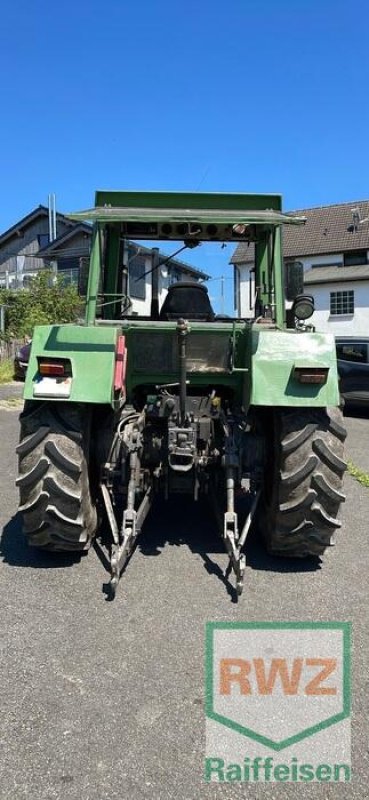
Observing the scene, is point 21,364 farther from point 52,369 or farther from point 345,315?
point 345,315

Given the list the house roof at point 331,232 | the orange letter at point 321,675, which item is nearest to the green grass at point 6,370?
the orange letter at point 321,675

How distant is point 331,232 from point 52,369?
31833 mm

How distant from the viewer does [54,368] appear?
3949 millimetres

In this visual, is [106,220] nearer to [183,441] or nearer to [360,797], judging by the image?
[183,441]

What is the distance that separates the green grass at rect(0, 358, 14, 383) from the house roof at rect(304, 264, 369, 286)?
1686 cm

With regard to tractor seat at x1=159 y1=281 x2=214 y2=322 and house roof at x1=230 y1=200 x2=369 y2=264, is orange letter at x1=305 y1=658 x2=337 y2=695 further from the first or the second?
house roof at x1=230 y1=200 x2=369 y2=264

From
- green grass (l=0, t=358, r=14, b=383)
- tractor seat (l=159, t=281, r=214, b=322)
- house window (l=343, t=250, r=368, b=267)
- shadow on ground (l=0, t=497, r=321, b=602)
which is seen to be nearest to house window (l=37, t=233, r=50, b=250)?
house window (l=343, t=250, r=368, b=267)

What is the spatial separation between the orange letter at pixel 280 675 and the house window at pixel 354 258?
3091 centimetres

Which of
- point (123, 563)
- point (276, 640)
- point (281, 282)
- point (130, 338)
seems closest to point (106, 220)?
point (130, 338)

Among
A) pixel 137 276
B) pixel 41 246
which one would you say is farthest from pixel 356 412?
pixel 41 246

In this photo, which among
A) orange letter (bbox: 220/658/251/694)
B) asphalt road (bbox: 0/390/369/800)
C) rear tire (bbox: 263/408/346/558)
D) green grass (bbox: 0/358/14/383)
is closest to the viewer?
asphalt road (bbox: 0/390/369/800)

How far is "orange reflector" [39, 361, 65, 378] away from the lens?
3.95 meters

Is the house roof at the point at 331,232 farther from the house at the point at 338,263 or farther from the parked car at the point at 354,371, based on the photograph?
the parked car at the point at 354,371

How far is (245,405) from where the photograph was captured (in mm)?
4266
